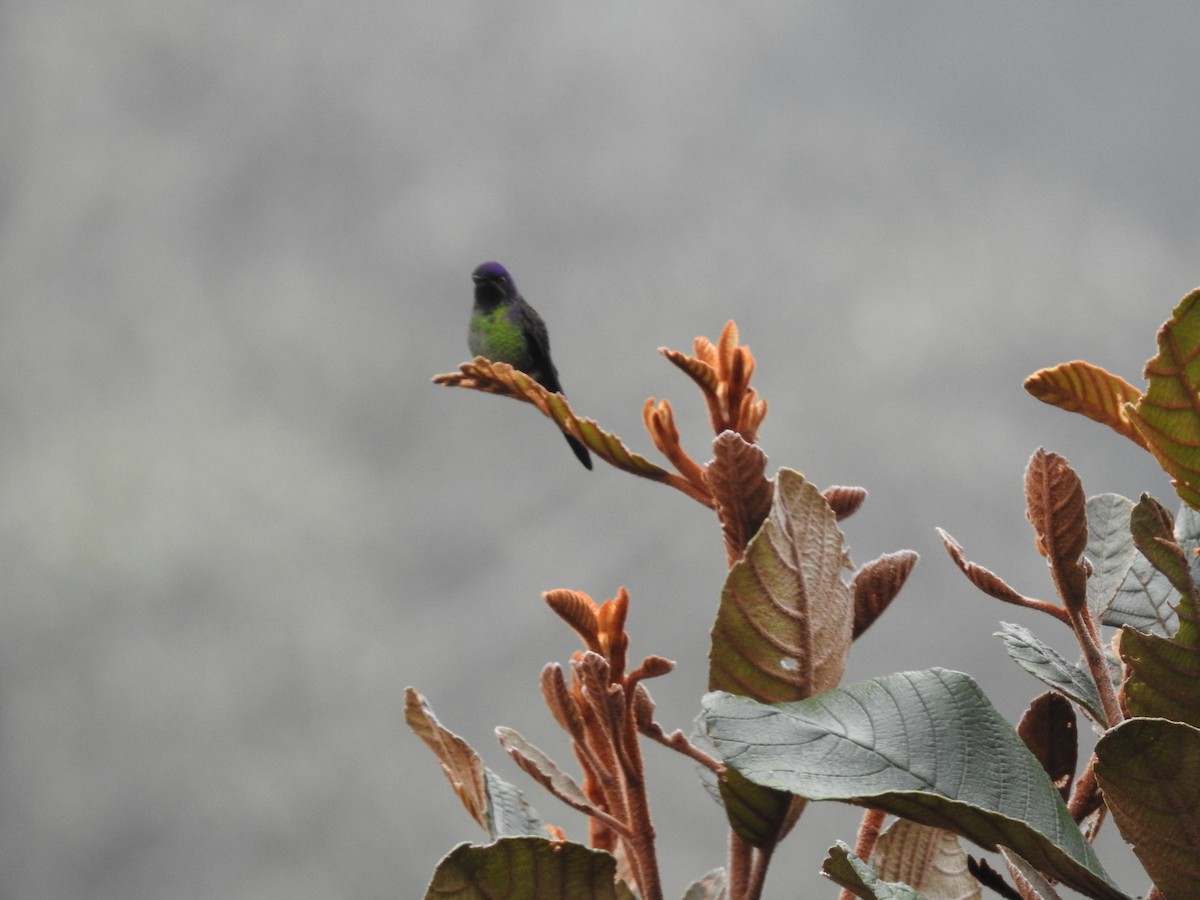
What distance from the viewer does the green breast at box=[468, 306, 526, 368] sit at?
152 inches

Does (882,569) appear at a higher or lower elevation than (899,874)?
higher

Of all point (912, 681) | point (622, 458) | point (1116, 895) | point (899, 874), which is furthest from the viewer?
point (622, 458)

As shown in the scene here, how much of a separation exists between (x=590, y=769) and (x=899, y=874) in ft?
1.03

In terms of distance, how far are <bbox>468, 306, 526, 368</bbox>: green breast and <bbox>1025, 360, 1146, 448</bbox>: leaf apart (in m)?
2.83

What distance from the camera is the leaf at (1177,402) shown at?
810 mm

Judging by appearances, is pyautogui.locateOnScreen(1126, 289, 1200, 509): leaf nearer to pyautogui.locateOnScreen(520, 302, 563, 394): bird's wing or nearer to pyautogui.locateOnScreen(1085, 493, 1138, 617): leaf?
pyautogui.locateOnScreen(1085, 493, 1138, 617): leaf

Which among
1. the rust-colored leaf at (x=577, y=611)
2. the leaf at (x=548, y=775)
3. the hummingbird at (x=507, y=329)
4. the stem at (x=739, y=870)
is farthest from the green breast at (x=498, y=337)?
the stem at (x=739, y=870)

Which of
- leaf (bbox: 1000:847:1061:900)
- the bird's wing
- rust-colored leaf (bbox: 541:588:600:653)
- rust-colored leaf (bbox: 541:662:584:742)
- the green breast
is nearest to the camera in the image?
leaf (bbox: 1000:847:1061:900)

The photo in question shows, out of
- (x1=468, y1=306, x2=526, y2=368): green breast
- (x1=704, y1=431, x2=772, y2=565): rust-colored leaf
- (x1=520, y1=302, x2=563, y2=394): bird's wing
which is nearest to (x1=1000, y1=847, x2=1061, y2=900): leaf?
(x1=704, y1=431, x2=772, y2=565): rust-colored leaf

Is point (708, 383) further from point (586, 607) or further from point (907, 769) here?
point (907, 769)

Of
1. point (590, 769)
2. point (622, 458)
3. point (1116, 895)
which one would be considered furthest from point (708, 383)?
point (1116, 895)

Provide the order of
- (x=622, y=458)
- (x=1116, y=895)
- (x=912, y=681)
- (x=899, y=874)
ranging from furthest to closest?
(x=622, y=458) < (x=899, y=874) < (x=912, y=681) < (x=1116, y=895)

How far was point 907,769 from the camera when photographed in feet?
2.71

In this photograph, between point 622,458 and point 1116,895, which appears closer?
point 1116,895
